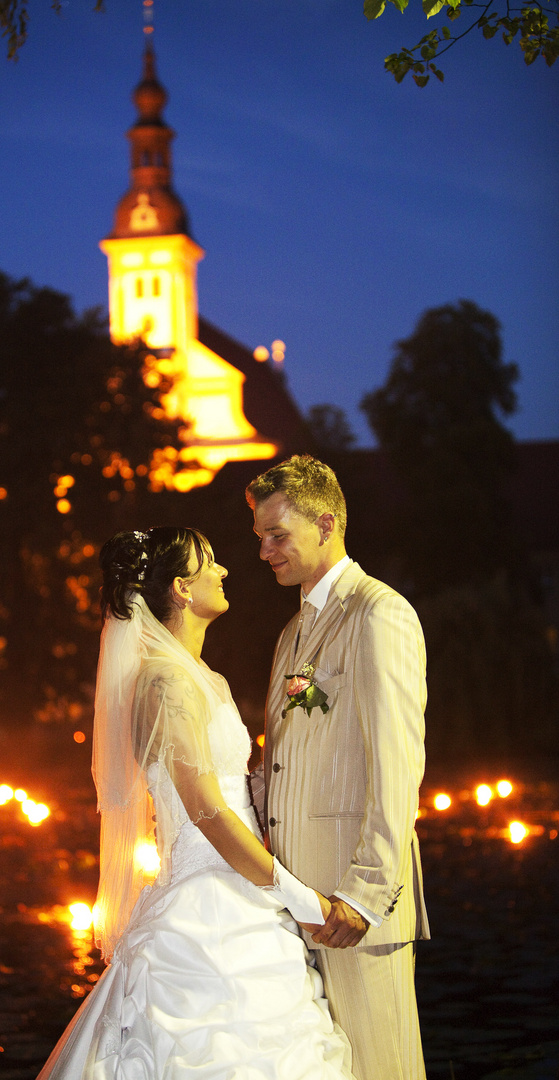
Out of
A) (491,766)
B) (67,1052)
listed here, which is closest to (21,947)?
(67,1052)

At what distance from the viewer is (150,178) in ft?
188

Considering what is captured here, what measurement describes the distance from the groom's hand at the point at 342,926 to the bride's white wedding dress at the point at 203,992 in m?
0.22

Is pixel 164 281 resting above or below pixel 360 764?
above

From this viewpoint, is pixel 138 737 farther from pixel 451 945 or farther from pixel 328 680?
pixel 451 945

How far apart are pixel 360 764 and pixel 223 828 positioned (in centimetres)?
48

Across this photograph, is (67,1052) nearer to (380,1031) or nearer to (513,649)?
(380,1031)

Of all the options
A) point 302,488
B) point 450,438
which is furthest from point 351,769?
point 450,438

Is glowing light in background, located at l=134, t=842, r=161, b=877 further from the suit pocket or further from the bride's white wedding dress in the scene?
the suit pocket

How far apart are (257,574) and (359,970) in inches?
911

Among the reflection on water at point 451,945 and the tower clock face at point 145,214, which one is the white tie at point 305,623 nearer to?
the reflection on water at point 451,945

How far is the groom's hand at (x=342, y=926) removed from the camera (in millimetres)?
3602

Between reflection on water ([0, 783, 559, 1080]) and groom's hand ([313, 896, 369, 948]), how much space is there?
8.77ft

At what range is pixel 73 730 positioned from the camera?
83.7 ft

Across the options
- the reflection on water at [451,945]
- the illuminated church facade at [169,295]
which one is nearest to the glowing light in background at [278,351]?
the illuminated church facade at [169,295]
